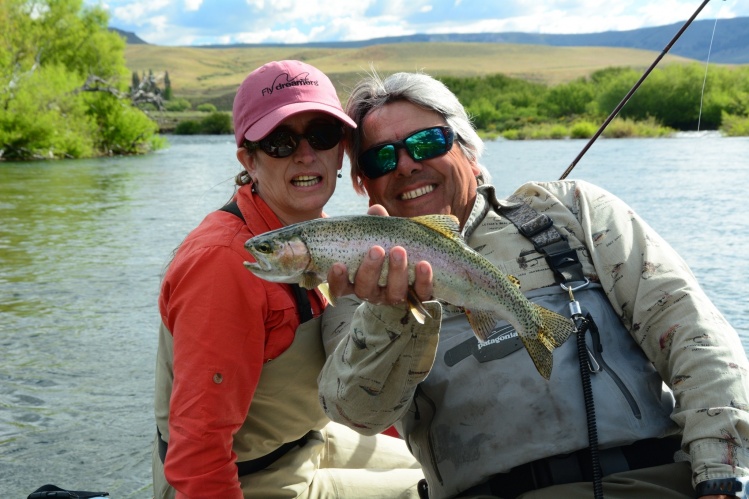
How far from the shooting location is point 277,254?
245cm

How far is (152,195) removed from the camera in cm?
2158

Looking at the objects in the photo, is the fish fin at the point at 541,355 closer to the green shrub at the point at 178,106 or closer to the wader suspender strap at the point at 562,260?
the wader suspender strap at the point at 562,260

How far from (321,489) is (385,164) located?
4.73 ft

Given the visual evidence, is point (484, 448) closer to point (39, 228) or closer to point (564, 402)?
point (564, 402)

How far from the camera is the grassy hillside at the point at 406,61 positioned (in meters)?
144

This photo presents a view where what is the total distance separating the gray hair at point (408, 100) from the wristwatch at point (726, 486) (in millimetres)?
1655

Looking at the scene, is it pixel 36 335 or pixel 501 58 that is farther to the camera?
pixel 501 58

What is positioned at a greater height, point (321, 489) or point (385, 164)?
point (385, 164)

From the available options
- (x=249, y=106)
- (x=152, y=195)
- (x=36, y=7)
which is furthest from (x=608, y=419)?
(x=36, y=7)

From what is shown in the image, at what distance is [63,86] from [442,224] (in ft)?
142

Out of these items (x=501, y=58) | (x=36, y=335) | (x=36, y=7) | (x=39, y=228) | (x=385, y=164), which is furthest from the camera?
(x=501, y=58)

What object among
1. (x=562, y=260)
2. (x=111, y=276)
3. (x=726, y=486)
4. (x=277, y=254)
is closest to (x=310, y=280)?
(x=277, y=254)

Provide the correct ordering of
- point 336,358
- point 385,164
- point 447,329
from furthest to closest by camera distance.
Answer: point 385,164, point 447,329, point 336,358

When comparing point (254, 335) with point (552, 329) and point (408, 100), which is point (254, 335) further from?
point (408, 100)
